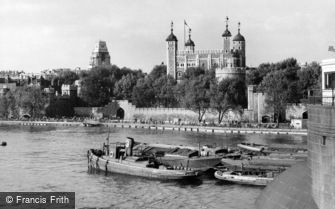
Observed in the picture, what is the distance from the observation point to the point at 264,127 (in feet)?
270

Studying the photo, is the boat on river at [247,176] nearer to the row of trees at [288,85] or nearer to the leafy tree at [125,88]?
the row of trees at [288,85]

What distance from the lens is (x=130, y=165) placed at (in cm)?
4428

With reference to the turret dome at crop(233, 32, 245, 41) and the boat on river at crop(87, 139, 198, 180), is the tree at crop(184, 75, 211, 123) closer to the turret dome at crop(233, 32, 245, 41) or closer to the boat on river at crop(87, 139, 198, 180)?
the turret dome at crop(233, 32, 245, 41)

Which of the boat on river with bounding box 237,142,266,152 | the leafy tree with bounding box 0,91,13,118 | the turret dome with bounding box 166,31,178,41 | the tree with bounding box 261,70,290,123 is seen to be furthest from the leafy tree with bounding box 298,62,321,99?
the leafy tree with bounding box 0,91,13,118

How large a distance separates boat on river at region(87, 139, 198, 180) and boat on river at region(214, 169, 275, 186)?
82.9 inches

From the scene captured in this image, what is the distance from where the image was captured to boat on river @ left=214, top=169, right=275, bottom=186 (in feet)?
122

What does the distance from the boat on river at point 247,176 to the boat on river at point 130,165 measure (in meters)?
2.11

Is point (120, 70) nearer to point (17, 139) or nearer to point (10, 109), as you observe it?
point (10, 109)

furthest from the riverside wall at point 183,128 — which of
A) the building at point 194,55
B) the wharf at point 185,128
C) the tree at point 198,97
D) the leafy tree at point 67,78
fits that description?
the leafy tree at point 67,78

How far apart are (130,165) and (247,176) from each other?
978 cm

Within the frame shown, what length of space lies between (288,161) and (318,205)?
27.4 m

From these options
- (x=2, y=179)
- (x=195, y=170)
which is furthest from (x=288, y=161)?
(x=2, y=179)

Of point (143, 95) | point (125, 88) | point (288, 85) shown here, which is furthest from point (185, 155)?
point (125, 88)

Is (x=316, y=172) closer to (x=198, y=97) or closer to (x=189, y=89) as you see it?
(x=198, y=97)
